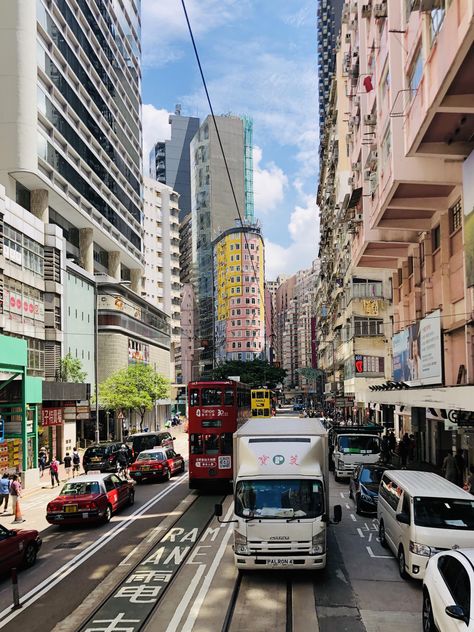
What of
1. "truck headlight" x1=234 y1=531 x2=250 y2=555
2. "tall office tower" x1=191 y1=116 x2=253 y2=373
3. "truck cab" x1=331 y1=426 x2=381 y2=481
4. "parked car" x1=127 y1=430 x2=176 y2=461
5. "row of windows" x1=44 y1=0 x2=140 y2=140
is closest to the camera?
"truck headlight" x1=234 y1=531 x2=250 y2=555

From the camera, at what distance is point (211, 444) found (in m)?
24.9

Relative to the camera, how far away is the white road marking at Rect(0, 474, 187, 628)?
11645 millimetres

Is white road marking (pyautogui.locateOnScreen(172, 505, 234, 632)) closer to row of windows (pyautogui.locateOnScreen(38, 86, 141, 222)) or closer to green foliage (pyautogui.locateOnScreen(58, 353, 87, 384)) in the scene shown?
green foliage (pyautogui.locateOnScreen(58, 353, 87, 384))

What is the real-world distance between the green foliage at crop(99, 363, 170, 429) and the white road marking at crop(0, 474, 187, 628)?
32494mm

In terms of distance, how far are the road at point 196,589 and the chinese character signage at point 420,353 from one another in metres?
10.6

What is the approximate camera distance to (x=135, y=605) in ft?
37.7

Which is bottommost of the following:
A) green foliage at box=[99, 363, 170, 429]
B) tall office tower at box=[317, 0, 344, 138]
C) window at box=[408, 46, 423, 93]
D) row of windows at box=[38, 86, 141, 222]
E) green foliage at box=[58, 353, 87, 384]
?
green foliage at box=[99, 363, 170, 429]

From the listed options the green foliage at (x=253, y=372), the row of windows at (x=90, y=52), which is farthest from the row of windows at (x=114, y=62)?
the green foliage at (x=253, y=372)

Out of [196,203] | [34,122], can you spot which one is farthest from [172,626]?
[196,203]

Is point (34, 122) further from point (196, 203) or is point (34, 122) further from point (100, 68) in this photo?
point (196, 203)

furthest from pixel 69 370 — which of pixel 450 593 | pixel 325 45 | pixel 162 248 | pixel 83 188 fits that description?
pixel 325 45

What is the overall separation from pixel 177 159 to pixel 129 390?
131 m

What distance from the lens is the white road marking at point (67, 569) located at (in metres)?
11.6

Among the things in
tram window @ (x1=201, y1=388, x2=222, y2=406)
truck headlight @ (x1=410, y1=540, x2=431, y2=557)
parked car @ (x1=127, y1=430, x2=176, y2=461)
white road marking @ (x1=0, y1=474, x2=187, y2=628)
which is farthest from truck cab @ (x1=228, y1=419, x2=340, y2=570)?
parked car @ (x1=127, y1=430, x2=176, y2=461)
